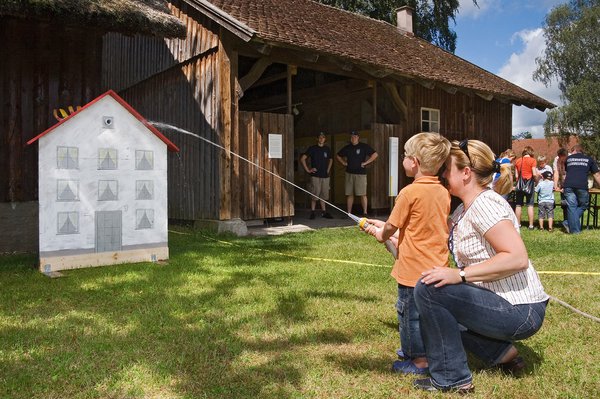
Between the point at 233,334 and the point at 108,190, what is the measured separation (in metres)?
2.95

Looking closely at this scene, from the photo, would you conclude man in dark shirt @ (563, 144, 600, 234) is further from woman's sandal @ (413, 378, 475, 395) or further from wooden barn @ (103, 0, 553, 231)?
woman's sandal @ (413, 378, 475, 395)

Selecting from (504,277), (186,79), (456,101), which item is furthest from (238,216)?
(456,101)

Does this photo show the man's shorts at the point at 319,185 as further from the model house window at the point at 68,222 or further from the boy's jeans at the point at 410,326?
the boy's jeans at the point at 410,326

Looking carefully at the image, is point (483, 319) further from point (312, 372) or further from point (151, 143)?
point (151, 143)

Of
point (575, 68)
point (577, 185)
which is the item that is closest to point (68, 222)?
point (577, 185)

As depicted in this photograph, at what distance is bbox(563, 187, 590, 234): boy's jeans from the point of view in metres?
9.48

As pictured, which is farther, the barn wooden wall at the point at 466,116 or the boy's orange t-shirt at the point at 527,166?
the barn wooden wall at the point at 466,116

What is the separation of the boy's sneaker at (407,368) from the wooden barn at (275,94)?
5708mm

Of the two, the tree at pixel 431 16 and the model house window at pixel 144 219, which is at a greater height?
the tree at pixel 431 16

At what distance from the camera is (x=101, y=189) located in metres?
5.60

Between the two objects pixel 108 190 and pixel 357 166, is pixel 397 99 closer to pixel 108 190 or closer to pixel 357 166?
pixel 357 166

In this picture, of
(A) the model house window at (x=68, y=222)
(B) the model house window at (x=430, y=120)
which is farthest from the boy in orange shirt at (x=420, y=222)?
(B) the model house window at (x=430, y=120)

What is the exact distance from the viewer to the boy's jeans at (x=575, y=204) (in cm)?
948

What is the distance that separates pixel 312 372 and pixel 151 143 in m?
4.01
